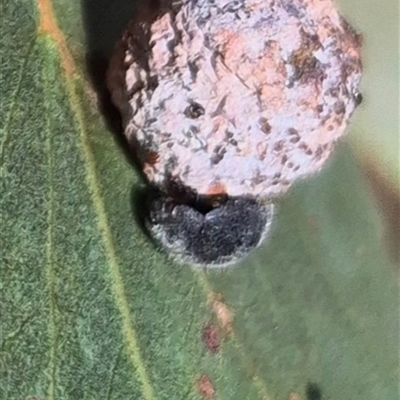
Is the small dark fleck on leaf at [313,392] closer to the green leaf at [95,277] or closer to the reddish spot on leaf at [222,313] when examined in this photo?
the green leaf at [95,277]

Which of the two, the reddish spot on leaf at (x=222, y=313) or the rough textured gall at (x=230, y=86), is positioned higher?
the rough textured gall at (x=230, y=86)

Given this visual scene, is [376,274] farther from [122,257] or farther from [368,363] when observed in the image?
[122,257]

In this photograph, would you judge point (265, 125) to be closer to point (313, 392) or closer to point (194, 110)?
point (194, 110)

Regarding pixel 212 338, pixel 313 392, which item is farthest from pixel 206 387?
pixel 313 392

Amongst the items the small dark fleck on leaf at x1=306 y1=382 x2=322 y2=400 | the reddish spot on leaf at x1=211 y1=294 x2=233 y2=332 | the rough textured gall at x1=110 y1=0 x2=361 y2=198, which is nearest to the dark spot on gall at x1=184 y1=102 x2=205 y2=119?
the rough textured gall at x1=110 y1=0 x2=361 y2=198

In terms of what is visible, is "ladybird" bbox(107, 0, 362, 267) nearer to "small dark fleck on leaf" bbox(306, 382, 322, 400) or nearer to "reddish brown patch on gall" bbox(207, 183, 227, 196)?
"reddish brown patch on gall" bbox(207, 183, 227, 196)

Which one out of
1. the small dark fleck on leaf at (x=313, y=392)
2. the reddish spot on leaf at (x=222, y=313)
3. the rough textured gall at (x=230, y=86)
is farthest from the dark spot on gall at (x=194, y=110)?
the small dark fleck on leaf at (x=313, y=392)

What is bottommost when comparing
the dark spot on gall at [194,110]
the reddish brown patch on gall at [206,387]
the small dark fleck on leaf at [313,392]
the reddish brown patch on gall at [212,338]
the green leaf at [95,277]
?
the small dark fleck on leaf at [313,392]

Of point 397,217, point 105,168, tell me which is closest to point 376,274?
point 397,217
